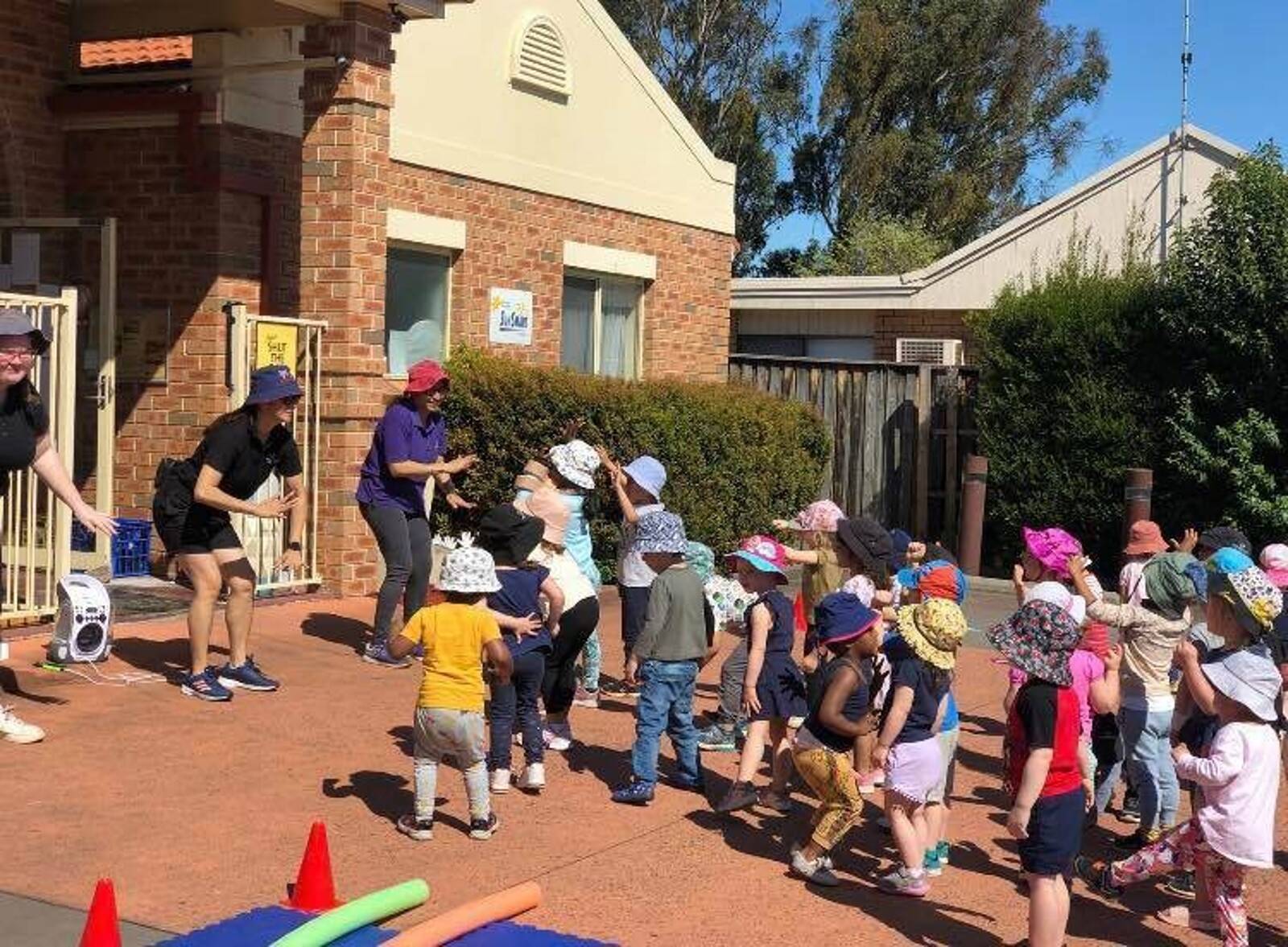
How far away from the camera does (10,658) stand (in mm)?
9422

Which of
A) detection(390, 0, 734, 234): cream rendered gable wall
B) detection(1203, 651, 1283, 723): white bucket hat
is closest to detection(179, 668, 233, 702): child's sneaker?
detection(1203, 651, 1283, 723): white bucket hat

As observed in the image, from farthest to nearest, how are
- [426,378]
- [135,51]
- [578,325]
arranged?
[578,325] < [135,51] < [426,378]

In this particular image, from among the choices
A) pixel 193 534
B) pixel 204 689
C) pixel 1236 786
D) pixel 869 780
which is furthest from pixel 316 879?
pixel 193 534

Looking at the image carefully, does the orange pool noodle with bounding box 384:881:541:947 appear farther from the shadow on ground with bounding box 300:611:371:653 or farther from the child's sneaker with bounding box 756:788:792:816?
the shadow on ground with bounding box 300:611:371:653

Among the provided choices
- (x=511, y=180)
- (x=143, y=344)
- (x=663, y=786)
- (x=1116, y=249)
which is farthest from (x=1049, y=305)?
(x=663, y=786)

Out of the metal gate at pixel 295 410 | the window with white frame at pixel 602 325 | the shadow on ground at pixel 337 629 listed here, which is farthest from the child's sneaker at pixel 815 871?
the window with white frame at pixel 602 325

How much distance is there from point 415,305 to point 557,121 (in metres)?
2.74

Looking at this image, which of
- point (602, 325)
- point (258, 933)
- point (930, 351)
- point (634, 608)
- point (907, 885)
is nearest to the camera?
point (258, 933)

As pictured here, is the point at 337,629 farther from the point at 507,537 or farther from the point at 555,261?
the point at 555,261

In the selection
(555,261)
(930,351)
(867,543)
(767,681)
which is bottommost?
(767,681)

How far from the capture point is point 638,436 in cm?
1376

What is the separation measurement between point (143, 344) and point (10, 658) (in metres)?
3.72

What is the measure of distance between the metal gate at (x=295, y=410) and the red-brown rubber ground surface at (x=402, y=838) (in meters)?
3.03

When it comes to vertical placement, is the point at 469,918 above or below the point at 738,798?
above
